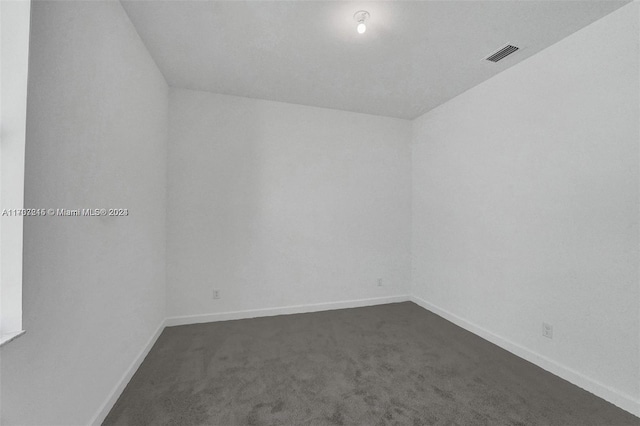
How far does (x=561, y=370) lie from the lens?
205 cm

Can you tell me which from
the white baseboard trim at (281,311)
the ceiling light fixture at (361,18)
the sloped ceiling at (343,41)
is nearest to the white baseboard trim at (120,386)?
the white baseboard trim at (281,311)

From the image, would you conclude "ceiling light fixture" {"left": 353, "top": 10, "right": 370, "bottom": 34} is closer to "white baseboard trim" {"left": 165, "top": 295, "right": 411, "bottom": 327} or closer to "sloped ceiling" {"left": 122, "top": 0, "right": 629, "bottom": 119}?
"sloped ceiling" {"left": 122, "top": 0, "right": 629, "bottom": 119}

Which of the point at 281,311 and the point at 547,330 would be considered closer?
the point at 547,330

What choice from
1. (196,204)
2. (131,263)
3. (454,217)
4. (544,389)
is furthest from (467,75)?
(131,263)

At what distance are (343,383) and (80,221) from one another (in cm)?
201

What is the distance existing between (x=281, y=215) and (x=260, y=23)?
6.60 feet

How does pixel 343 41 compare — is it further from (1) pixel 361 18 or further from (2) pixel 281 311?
(2) pixel 281 311

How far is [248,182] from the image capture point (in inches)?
125

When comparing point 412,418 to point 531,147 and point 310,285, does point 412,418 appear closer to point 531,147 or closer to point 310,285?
point 310,285

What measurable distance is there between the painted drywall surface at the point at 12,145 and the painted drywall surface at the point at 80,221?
42mm

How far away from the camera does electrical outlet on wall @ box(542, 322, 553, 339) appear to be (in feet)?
7.01

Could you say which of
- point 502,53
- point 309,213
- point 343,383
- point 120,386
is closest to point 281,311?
point 309,213

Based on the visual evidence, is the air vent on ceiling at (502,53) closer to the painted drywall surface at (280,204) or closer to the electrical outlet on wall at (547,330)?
the painted drywall surface at (280,204)

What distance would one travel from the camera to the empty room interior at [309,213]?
1.23m
